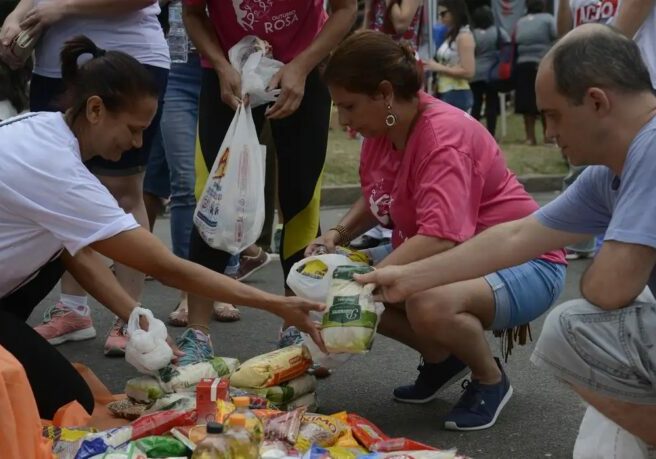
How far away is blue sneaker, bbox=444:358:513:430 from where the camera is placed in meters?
3.46

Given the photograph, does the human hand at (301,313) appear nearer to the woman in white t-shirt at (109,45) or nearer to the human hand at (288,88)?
the human hand at (288,88)

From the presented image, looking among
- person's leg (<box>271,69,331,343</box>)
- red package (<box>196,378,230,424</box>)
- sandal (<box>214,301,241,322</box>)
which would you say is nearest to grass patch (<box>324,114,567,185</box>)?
sandal (<box>214,301,241,322</box>)

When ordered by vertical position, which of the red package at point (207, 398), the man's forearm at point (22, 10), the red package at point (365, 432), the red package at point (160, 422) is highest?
the man's forearm at point (22, 10)

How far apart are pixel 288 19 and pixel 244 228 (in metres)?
0.81

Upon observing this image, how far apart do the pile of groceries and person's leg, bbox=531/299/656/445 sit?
0.38 m

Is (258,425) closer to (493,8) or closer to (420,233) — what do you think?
(420,233)

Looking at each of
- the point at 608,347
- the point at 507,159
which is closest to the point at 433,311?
the point at 608,347

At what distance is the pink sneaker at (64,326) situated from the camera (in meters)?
4.39

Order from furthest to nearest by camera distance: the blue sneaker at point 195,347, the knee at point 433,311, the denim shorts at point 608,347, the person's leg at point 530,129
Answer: the person's leg at point 530,129
the blue sneaker at point 195,347
the knee at point 433,311
the denim shorts at point 608,347

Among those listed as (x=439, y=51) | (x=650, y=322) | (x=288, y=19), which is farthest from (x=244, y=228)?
(x=439, y=51)

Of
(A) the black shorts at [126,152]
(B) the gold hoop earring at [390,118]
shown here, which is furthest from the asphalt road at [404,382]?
(B) the gold hoop earring at [390,118]

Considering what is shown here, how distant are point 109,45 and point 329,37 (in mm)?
844

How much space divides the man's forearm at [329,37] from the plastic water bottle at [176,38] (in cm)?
122

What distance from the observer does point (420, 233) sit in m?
3.31
